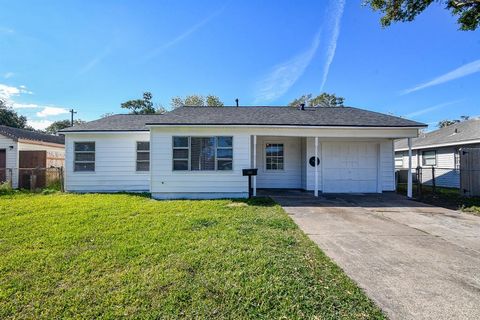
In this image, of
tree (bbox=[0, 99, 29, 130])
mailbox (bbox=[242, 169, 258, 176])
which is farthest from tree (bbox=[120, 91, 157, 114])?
mailbox (bbox=[242, 169, 258, 176])

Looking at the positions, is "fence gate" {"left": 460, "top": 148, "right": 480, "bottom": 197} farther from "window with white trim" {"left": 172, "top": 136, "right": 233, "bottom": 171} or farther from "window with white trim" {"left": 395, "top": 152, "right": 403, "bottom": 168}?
"window with white trim" {"left": 172, "top": 136, "right": 233, "bottom": 171}

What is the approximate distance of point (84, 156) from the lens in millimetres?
11773

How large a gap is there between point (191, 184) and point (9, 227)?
548 centimetres

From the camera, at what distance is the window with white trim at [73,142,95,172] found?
11727 mm

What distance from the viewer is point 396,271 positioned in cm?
359

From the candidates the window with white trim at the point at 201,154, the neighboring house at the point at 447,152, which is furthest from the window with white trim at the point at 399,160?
the window with white trim at the point at 201,154

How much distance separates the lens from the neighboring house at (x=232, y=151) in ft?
32.3

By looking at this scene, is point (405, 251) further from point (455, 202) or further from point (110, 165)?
point (110, 165)

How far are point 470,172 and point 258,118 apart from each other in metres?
9.33

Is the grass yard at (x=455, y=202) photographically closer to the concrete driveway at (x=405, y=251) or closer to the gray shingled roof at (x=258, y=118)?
the concrete driveway at (x=405, y=251)

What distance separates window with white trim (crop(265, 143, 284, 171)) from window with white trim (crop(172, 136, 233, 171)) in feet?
9.86

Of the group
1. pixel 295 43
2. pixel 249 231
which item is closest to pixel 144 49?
pixel 295 43

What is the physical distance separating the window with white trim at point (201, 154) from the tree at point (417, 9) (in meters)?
10.1

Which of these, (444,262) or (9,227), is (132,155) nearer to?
(9,227)
